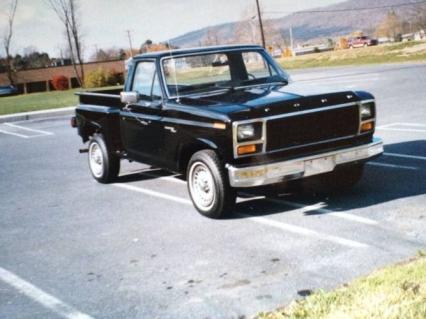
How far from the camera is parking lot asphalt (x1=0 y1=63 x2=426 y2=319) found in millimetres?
4156

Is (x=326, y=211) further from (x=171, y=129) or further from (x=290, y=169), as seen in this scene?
Result: (x=171, y=129)

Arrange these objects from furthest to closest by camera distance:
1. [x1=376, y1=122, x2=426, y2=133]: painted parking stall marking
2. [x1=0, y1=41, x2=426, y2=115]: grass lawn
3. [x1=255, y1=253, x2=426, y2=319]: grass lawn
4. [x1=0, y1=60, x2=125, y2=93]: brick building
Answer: [x1=0, y1=60, x2=125, y2=93]: brick building, [x1=0, y1=41, x2=426, y2=115]: grass lawn, [x1=376, y1=122, x2=426, y2=133]: painted parking stall marking, [x1=255, y1=253, x2=426, y2=319]: grass lawn

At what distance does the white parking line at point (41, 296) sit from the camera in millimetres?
4027

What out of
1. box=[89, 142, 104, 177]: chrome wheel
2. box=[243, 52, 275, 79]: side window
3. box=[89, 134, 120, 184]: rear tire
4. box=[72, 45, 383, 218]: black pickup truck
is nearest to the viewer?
box=[72, 45, 383, 218]: black pickup truck

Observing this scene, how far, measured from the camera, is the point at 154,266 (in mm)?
4836

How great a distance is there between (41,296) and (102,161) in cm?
394

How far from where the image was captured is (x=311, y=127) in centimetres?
586

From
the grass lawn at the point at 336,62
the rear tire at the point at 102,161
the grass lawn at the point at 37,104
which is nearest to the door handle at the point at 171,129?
the rear tire at the point at 102,161

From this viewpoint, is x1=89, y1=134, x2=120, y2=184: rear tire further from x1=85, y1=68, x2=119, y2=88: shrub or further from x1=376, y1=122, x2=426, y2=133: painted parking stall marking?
x1=85, y1=68, x2=119, y2=88: shrub

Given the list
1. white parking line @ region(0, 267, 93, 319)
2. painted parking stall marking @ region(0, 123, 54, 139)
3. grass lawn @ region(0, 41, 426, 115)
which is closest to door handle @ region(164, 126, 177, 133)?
white parking line @ region(0, 267, 93, 319)

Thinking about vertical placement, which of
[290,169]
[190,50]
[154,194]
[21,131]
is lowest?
[154,194]

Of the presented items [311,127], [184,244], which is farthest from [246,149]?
[184,244]

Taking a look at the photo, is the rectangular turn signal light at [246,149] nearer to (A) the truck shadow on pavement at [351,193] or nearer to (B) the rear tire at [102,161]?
(A) the truck shadow on pavement at [351,193]

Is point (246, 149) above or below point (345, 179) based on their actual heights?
above
